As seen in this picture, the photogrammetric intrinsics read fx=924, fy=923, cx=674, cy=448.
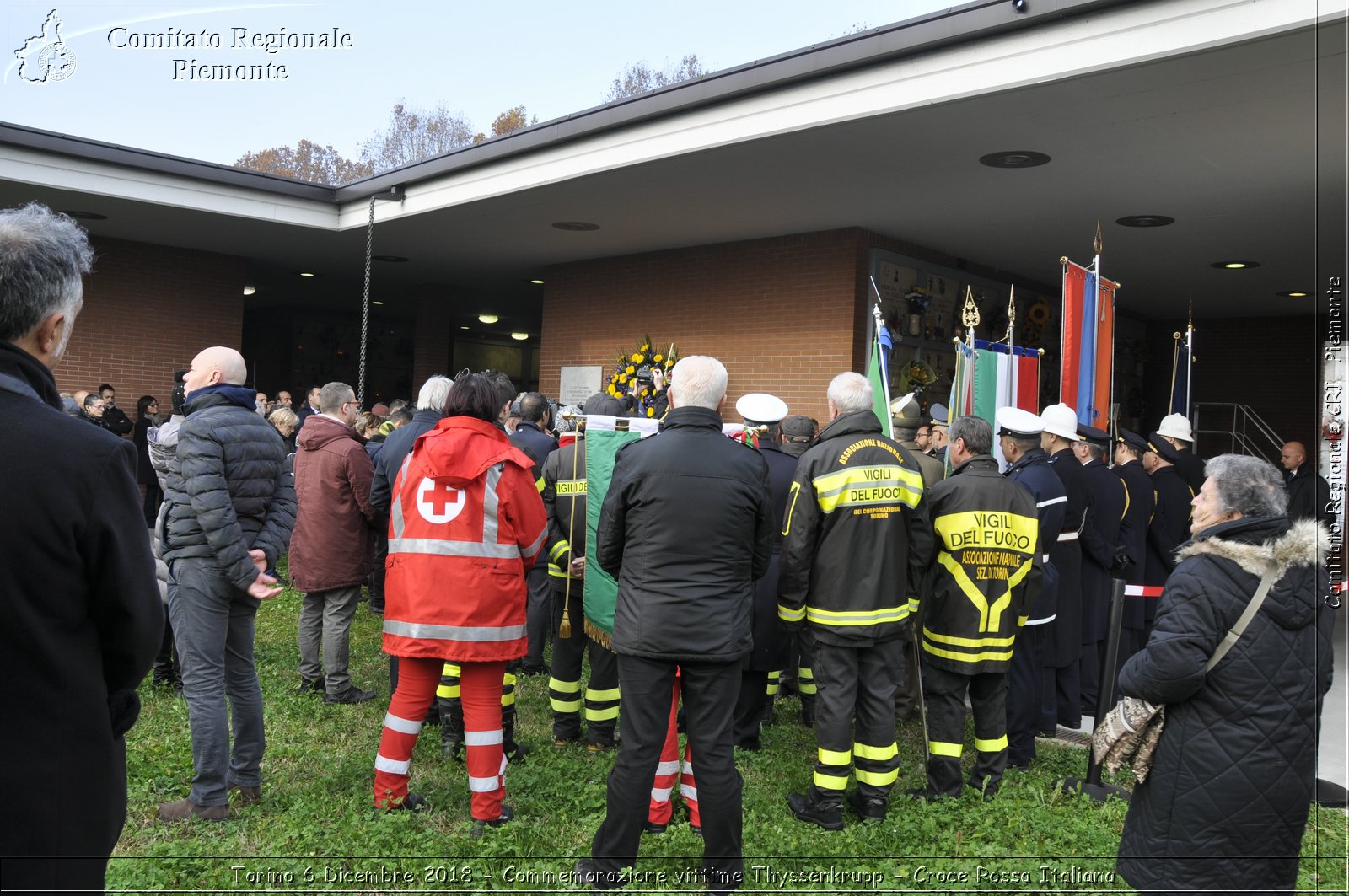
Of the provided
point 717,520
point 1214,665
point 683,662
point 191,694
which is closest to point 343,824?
point 191,694

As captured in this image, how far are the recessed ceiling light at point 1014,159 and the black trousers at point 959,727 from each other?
15.4 ft

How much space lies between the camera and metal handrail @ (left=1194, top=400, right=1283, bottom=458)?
16.3m

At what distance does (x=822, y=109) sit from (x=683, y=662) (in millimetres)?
4728

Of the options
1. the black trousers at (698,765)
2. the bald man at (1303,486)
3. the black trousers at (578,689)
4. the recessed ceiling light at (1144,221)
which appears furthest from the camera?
the recessed ceiling light at (1144,221)

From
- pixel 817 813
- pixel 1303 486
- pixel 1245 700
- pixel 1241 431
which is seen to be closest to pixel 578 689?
pixel 817 813

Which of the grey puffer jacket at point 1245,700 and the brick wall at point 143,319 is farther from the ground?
the brick wall at point 143,319

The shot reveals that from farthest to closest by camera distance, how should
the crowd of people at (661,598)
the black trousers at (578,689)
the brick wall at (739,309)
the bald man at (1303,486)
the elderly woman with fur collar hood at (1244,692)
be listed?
1. the brick wall at (739,309)
2. the bald man at (1303,486)
3. the black trousers at (578,689)
4. the elderly woman with fur collar hood at (1244,692)
5. the crowd of people at (661,598)

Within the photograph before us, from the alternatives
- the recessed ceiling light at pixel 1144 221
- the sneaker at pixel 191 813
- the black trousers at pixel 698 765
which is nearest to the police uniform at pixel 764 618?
the black trousers at pixel 698 765

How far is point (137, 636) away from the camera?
1.96 metres

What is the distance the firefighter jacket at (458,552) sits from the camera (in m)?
3.95

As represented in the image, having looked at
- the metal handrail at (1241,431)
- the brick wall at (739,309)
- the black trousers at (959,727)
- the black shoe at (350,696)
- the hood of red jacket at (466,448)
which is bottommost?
the black shoe at (350,696)

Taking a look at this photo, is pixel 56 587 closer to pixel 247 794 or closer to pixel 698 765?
pixel 698 765

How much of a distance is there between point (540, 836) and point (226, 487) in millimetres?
2082

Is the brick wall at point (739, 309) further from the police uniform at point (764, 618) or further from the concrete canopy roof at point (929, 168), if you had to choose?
the police uniform at point (764, 618)
